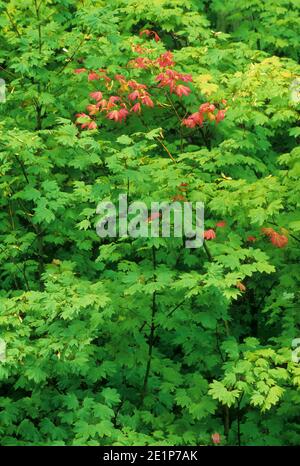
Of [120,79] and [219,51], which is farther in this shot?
[219,51]

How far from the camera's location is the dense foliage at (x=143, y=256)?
5805 millimetres

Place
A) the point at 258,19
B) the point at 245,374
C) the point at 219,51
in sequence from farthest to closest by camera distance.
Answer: the point at 258,19
the point at 219,51
the point at 245,374

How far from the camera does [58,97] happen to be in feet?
25.1

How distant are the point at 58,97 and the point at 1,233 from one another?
5.44 ft

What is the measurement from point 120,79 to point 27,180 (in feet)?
5.67

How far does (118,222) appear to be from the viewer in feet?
20.4

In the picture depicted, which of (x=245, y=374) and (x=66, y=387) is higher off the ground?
(x=245, y=374)

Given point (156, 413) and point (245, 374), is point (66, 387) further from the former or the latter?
point (245, 374)

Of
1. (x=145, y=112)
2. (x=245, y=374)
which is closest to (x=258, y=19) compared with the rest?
(x=145, y=112)

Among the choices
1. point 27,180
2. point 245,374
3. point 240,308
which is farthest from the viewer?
point 240,308

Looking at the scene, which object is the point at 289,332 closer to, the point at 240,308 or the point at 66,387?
the point at 240,308

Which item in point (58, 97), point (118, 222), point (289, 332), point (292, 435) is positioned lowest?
point (292, 435)

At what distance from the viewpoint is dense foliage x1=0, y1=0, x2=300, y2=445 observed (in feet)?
19.0

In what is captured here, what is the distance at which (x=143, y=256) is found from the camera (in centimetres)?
699
